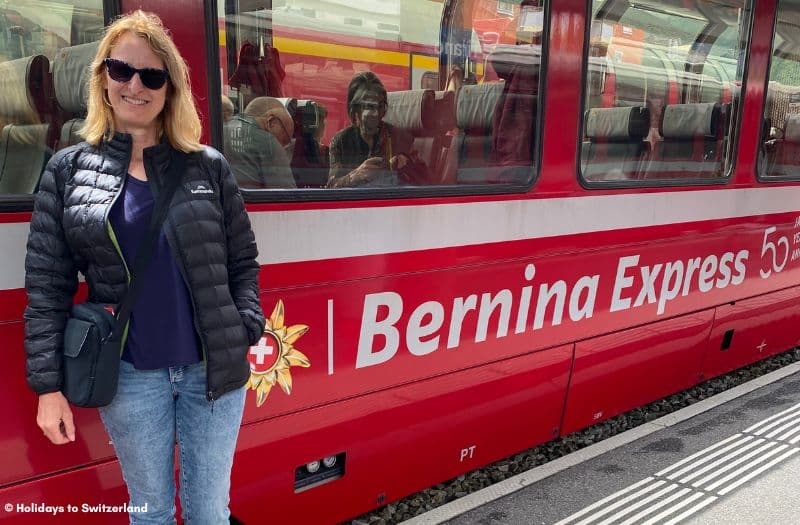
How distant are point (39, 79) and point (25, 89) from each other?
5 centimetres

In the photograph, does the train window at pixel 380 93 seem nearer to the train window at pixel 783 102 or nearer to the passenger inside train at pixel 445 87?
the passenger inside train at pixel 445 87

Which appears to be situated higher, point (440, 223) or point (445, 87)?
point (445, 87)

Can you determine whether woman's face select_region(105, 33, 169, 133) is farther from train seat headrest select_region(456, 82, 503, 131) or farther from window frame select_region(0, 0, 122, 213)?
train seat headrest select_region(456, 82, 503, 131)

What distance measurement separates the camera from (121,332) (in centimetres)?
177

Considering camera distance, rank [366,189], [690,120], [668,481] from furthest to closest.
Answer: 1. [690,120]
2. [668,481]
3. [366,189]

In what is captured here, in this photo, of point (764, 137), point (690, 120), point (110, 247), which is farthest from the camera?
point (764, 137)

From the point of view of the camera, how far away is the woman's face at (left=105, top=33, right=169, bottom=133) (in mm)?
1733

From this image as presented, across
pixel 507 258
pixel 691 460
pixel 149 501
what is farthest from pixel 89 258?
pixel 691 460

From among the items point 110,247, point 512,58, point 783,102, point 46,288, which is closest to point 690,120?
point 783,102

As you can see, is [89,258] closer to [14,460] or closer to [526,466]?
[14,460]

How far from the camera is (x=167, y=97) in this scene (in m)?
1.83

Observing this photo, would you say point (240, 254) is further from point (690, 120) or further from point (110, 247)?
point (690, 120)

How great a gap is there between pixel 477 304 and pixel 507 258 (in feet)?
0.86

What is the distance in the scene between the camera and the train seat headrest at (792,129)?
482 centimetres
